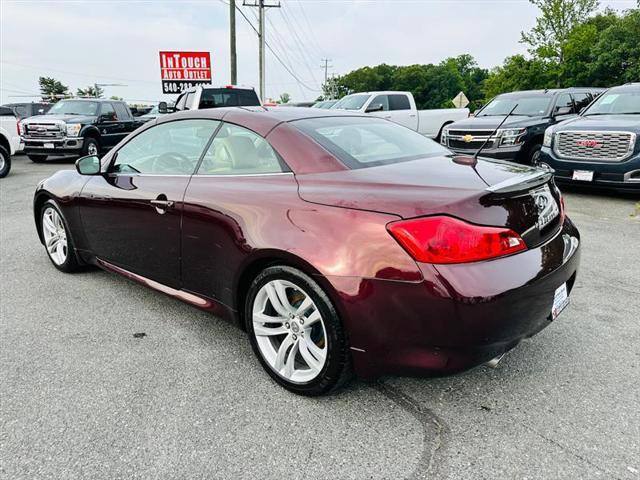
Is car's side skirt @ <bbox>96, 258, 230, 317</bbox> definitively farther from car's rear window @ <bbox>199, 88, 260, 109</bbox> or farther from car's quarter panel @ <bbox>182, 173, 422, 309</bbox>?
car's rear window @ <bbox>199, 88, 260, 109</bbox>

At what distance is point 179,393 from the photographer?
2506 millimetres

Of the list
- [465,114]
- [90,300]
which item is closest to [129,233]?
[90,300]

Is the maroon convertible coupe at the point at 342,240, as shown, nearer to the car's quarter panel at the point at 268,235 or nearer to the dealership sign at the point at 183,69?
the car's quarter panel at the point at 268,235

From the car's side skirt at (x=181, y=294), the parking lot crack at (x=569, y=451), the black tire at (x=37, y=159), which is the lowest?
the black tire at (x=37, y=159)

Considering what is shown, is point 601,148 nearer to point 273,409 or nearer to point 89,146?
point 273,409

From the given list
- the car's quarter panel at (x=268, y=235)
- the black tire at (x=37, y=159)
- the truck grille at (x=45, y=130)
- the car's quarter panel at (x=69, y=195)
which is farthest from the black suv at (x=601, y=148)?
the black tire at (x=37, y=159)

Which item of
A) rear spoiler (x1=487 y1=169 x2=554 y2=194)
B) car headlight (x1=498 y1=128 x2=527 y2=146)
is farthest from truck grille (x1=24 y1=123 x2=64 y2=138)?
rear spoiler (x1=487 y1=169 x2=554 y2=194)

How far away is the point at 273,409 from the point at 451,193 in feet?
4.43

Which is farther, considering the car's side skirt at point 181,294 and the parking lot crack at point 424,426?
the car's side skirt at point 181,294

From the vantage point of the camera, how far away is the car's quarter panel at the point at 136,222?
118 inches

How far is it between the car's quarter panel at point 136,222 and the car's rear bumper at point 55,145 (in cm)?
1050

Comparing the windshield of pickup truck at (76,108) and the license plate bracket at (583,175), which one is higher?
the windshield of pickup truck at (76,108)

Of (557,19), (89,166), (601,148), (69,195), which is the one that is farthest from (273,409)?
(557,19)

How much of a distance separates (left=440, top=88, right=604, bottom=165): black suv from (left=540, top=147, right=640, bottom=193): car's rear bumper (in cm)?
62
